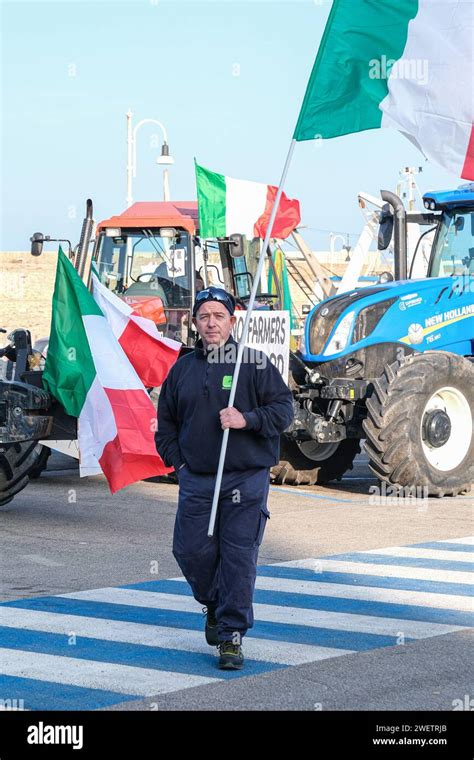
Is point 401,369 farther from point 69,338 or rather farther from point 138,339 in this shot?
point 69,338

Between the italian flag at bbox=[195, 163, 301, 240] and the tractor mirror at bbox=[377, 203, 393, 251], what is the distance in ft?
7.50

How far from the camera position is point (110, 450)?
1169cm

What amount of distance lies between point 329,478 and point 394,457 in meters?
2.14

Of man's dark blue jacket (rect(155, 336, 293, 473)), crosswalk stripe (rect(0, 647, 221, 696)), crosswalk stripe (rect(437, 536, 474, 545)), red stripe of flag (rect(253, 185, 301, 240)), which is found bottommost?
crosswalk stripe (rect(437, 536, 474, 545))

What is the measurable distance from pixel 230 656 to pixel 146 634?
1008mm

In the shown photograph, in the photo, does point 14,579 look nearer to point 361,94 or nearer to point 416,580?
point 416,580

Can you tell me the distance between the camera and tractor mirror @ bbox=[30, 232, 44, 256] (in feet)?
55.7

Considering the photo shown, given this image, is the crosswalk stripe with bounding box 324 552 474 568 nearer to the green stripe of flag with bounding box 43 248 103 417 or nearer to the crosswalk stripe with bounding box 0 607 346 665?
the crosswalk stripe with bounding box 0 607 346 665

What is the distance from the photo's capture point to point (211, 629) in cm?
729

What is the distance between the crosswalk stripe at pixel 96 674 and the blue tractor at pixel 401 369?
6805 mm

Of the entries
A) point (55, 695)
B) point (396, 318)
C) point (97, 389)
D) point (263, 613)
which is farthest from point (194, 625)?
point (396, 318)

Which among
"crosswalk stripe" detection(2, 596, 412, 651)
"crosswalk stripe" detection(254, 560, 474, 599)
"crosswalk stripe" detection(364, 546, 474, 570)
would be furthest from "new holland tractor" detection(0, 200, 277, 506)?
"crosswalk stripe" detection(2, 596, 412, 651)

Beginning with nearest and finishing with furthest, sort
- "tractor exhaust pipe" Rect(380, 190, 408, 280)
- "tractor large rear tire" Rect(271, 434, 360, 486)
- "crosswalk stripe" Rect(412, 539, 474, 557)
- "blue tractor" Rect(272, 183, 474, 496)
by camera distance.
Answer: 1. "crosswalk stripe" Rect(412, 539, 474, 557)
2. "blue tractor" Rect(272, 183, 474, 496)
3. "tractor exhaust pipe" Rect(380, 190, 408, 280)
4. "tractor large rear tire" Rect(271, 434, 360, 486)

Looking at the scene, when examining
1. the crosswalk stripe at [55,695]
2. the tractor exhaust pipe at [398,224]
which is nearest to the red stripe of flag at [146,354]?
the tractor exhaust pipe at [398,224]
